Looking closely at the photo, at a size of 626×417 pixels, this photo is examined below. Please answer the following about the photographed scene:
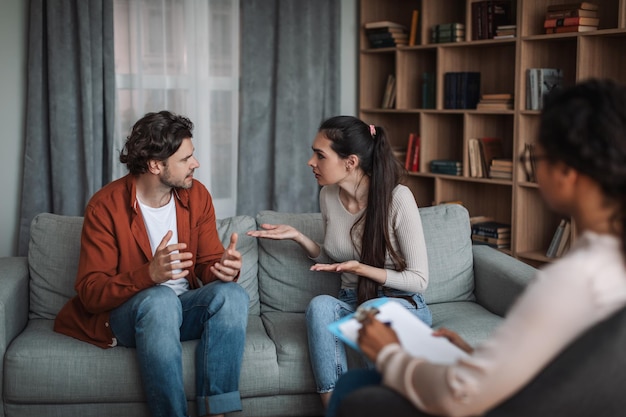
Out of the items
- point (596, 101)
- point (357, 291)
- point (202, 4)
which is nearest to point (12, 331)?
point (357, 291)

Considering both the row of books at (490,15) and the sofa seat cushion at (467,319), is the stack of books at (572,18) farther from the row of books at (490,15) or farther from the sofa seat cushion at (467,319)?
the sofa seat cushion at (467,319)

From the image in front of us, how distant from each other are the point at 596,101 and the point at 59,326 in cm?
200

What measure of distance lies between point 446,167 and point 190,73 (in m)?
1.56

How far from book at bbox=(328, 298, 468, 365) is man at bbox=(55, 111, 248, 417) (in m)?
0.87

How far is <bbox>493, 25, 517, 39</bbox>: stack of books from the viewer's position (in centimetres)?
405

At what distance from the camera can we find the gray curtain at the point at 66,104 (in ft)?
13.2

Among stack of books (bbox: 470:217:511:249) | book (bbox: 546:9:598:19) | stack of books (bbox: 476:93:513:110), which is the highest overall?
book (bbox: 546:9:598:19)

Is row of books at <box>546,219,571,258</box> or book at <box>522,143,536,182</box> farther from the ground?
book at <box>522,143,536,182</box>

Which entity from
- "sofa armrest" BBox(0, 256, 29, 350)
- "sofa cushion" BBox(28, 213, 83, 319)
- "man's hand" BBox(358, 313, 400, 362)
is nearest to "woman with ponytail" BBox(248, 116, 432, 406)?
"sofa cushion" BBox(28, 213, 83, 319)

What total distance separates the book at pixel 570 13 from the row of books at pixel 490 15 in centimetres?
38

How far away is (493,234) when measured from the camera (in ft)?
13.9

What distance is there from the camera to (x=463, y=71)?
15.0 feet

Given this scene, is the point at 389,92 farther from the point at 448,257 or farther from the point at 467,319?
the point at 467,319

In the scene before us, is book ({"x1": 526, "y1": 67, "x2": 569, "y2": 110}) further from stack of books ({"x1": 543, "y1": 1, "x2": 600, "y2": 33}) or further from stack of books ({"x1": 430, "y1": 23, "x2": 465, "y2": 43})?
stack of books ({"x1": 430, "y1": 23, "x2": 465, "y2": 43})
